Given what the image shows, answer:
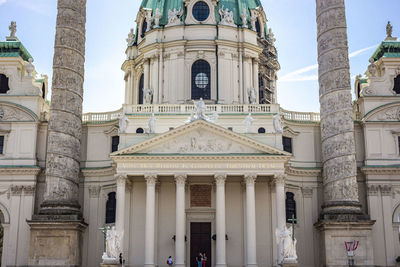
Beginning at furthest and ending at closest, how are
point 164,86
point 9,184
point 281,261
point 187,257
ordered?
point 164,86, point 9,184, point 187,257, point 281,261

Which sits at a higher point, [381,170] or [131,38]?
[131,38]

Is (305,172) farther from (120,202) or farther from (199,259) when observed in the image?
(120,202)

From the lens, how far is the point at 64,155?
119 feet

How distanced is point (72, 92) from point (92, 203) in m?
8.30

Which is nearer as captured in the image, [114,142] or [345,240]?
[345,240]

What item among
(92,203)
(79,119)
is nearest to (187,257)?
(92,203)

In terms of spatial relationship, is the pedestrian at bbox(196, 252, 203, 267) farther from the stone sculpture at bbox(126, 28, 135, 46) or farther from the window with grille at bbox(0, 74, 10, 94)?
the stone sculpture at bbox(126, 28, 135, 46)

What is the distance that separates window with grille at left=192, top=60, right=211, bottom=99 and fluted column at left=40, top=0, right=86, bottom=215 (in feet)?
33.9

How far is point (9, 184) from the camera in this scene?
128 feet

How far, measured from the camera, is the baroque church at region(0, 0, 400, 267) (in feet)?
114

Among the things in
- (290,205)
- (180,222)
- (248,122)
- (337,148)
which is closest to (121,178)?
(180,222)

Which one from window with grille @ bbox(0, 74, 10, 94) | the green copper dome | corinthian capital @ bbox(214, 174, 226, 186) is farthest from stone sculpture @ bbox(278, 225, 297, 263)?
window with grille @ bbox(0, 74, 10, 94)

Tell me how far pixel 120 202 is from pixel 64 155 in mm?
4986

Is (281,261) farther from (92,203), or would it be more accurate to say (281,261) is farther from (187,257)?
(92,203)
